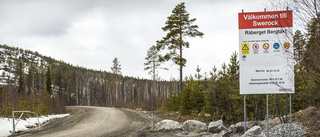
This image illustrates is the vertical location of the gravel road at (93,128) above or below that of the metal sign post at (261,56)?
below

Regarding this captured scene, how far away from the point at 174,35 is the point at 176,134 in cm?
1532

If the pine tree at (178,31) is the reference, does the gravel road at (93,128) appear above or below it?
below

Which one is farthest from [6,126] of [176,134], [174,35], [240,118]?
[174,35]

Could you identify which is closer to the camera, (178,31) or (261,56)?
(261,56)

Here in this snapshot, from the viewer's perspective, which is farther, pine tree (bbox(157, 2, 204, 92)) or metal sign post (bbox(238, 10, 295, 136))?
pine tree (bbox(157, 2, 204, 92))

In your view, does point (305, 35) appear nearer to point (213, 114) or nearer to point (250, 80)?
point (250, 80)

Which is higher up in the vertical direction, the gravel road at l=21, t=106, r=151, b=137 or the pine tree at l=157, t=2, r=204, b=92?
the pine tree at l=157, t=2, r=204, b=92

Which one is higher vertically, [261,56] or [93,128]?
[261,56]

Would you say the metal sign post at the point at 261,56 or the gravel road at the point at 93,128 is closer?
the metal sign post at the point at 261,56

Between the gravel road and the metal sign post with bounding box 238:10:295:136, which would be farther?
the gravel road

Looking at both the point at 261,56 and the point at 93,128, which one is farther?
the point at 93,128

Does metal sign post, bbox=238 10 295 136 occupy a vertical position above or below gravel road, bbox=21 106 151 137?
above

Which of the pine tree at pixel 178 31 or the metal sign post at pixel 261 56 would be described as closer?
the metal sign post at pixel 261 56

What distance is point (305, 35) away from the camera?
17.3 feet
